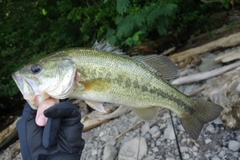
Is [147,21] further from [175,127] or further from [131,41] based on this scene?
[175,127]

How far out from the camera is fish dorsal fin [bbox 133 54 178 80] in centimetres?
255

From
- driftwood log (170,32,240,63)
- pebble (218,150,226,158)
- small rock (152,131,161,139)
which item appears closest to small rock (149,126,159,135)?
small rock (152,131,161,139)

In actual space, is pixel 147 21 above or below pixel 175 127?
above

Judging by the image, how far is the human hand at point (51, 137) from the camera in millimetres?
2443

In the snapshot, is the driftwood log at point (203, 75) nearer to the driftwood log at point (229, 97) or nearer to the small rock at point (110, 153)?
the driftwood log at point (229, 97)

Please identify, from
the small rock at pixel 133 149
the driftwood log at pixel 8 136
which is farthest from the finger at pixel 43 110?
the driftwood log at pixel 8 136

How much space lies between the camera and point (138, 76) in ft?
8.19

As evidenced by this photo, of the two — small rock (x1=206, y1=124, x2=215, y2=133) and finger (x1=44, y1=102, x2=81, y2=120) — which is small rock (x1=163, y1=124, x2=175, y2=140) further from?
finger (x1=44, y1=102, x2=81, y2=120)

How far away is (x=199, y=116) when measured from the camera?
288 cm

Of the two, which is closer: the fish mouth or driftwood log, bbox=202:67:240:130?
the fish mouth

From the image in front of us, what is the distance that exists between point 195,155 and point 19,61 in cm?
481

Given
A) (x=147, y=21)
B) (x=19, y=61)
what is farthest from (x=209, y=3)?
(x=19, y=61)

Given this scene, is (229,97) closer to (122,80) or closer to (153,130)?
(153,130)

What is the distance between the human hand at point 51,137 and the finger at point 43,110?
0.05 metres
